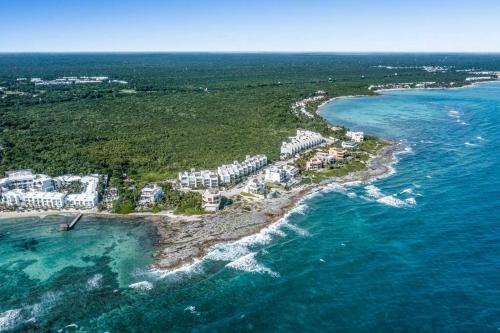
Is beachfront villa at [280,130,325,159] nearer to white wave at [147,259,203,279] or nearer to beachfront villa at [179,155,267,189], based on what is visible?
beachfront villa at [179,155,267,189]

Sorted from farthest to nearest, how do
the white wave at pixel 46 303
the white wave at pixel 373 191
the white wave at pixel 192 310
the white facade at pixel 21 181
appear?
the white facade at pixel 21 181 → the white wave at pixel 373 191 → the white wave at pixel 46 303 → the white wave at pixel 192 310

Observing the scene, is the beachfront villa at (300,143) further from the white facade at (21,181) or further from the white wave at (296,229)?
the white facade at (21,181)

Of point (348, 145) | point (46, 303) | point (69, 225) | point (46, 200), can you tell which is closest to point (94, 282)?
point (46, 303)

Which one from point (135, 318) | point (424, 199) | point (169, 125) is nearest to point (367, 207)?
point (424, 199)

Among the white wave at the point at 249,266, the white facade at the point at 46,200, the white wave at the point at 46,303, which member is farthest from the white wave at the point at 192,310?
the white facade at the point at 46,200

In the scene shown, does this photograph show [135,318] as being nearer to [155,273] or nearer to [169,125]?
[155,273]

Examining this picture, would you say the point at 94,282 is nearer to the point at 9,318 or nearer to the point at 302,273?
the point at 9,318
